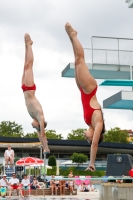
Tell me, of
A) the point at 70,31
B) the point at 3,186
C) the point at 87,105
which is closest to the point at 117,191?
the point at 87,105

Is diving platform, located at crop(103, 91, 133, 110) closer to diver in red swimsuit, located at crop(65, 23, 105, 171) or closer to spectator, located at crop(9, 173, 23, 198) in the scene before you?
spectator, located at crop(9, 173, 23, 198)

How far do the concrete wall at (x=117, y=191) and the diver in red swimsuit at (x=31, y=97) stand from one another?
7.26 metres

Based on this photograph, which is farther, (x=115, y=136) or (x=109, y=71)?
(x=115, y=136)

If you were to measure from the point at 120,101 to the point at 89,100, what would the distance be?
1621cm

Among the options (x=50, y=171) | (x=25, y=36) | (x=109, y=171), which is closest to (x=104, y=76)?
(x=109, y=171)

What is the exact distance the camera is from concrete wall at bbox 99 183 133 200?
1705 centimetres


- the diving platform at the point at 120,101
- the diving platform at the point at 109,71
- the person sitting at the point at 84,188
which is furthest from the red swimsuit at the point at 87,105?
the person sitting at the point at 84,188

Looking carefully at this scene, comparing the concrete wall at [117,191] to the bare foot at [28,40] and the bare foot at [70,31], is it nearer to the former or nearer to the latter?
the bare foot at [28,40]

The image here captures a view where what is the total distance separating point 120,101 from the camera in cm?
2606

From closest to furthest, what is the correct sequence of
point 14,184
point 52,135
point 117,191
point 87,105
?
point 87,105
point 117,191
point 14,184
point 52,135

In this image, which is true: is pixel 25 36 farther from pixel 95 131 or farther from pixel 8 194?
pixel 8 194

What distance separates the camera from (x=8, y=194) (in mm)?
26688

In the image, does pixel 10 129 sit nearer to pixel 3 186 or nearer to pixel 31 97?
pixel 3 186

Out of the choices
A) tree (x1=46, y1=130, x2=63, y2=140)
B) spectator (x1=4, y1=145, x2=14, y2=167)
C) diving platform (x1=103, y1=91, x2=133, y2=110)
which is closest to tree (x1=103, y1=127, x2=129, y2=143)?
tree (x1=46, y1=130, x2=63, y2=140)
